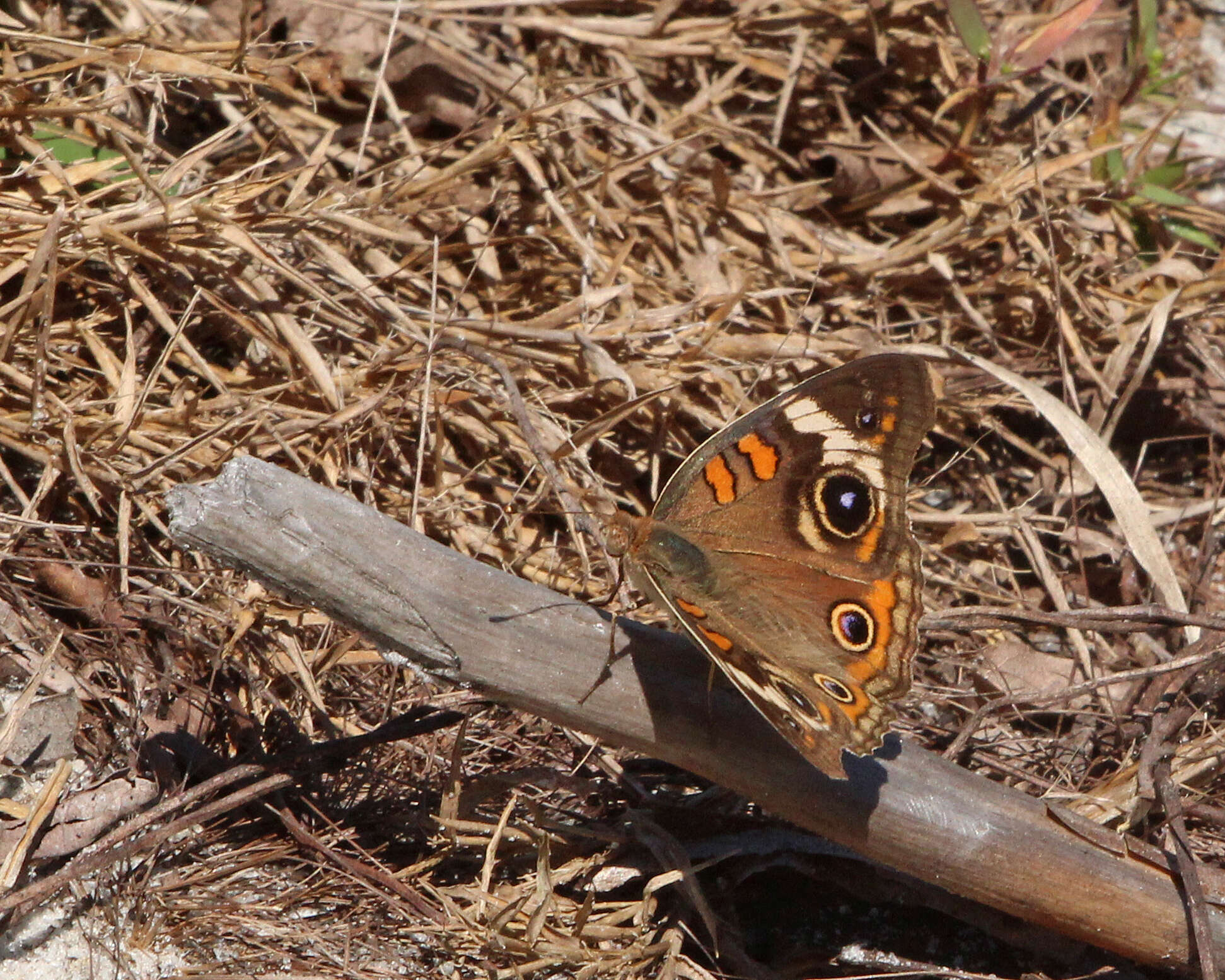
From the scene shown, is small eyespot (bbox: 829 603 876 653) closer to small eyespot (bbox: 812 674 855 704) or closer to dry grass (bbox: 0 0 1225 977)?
small eyespot (bbox: 812 674 855 704)

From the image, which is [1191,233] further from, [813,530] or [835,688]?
[835,688]

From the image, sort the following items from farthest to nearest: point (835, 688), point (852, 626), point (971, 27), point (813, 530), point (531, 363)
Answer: point (971, 27) < point (531, 363) < point (813, 530) < point (852, 626) < point (835, 688)

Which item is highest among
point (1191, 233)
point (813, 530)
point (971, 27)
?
point (971, 27)

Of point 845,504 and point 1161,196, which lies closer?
point 845,504

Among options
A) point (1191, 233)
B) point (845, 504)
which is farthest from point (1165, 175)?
point (845, 504)

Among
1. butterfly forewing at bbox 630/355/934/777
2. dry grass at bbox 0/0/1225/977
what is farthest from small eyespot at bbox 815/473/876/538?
dry grass at bbox 0/0/1225/977

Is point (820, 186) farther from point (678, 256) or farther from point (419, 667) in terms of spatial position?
point (419, 667)

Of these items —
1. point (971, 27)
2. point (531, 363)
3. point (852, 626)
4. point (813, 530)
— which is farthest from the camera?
point (971, 27)

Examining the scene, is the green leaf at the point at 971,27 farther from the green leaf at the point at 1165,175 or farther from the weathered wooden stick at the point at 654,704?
the weathered wooden stick at the point at 654,704
